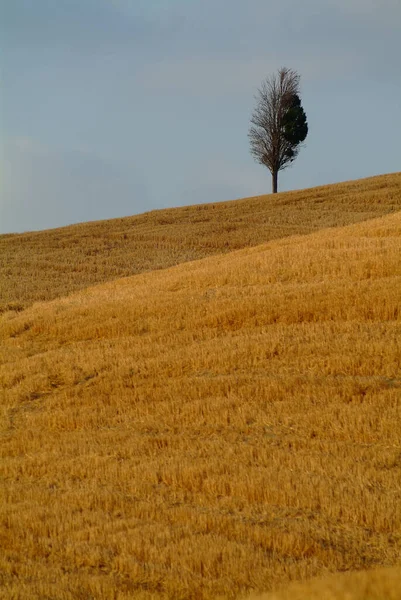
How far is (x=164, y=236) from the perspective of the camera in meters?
35.3

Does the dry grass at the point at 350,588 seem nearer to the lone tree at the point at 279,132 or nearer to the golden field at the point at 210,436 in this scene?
the golden field at the point at 210,436

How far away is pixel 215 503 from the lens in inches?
273

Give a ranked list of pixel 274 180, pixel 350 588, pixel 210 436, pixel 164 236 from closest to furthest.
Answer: pixel 350 588 < pixel 210 436 < pixel 164 236 < pixel 274 180

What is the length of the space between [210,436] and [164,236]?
26.9 m

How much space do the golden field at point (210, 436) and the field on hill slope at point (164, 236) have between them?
26.9ft

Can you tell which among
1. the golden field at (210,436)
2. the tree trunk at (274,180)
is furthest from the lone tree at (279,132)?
the golden field at (210,436)

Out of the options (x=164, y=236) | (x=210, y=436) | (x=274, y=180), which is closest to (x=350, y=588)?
(x=210, y=436)

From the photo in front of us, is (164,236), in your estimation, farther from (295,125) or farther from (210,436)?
(295,125)

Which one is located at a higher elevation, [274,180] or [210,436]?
[274,180]

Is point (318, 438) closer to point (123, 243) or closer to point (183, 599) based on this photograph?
point (183, 599)

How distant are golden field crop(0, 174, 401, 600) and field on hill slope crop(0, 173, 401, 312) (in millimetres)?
8185

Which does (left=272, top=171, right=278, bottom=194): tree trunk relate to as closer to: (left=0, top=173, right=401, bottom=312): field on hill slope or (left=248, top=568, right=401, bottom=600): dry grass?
(left=0, top=173, right=401, bottom=312): field on hill slope

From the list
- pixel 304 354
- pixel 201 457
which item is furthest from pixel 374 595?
pixel 304 354

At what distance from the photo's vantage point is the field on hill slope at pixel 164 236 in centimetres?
2644
